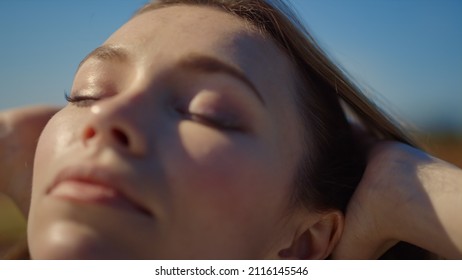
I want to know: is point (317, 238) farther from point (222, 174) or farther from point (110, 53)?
point (110, 53)

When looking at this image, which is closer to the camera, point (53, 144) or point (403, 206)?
point (53, 144)

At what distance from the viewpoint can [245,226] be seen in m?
1.05

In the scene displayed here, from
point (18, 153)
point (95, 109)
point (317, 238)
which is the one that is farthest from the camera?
point (18, 153)

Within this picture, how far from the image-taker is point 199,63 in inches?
41.3

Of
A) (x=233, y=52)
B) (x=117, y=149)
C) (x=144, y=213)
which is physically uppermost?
(x=233, y=52)

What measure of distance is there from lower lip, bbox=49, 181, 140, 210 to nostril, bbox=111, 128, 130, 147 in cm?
9

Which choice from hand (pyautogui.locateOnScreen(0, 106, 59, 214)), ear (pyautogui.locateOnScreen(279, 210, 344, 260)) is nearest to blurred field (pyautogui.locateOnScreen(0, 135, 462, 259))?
hand (pyautogui.locateOnScreen(0, 106, 59, 214))

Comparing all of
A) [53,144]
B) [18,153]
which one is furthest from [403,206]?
[18,153]

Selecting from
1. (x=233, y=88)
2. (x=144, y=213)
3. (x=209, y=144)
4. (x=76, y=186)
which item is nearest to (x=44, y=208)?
(x=76, y=186)

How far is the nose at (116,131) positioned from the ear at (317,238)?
475 millimetres

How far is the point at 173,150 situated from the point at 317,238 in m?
0.48

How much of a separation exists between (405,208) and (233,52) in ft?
1.72

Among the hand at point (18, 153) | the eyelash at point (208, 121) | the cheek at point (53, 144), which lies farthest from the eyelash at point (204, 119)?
the hand at point (18, 153)
